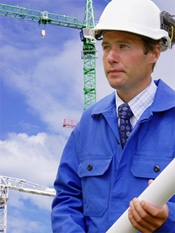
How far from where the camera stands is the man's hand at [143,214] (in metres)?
1.72

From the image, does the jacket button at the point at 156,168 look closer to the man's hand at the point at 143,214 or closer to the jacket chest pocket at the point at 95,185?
the jacket chest pocket at the point at 95,185

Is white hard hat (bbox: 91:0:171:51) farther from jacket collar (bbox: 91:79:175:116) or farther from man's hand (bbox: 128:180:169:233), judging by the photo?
man's hand (bbox: 128:180:169:233)

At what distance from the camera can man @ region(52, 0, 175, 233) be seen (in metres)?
2.29

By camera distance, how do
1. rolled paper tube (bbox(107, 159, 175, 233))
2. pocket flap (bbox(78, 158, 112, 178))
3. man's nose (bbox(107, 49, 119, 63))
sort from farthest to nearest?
pocket flap (bbox(78, 158, 112, 178))
man's nose (bbox(107, 49, 119, 63))
rolled paper tube (bbox(107, 159, 175, 233))

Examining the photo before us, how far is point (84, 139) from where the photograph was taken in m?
2.57

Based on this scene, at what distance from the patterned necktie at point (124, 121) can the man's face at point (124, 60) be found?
0.12 metres

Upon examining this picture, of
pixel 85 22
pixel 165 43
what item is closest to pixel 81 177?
pixel 165 43

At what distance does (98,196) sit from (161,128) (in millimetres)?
533

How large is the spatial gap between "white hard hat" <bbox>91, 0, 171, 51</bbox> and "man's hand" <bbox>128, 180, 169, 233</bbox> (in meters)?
1.01

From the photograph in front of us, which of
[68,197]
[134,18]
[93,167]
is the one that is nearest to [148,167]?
[93,167]

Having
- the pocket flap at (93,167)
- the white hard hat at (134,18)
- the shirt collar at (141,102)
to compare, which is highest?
the white hard hat at (134,18)

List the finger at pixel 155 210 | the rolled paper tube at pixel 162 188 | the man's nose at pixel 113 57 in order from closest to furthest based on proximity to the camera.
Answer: the rolled paper tube at pixel 162 188 → the finger at pixel 155 210 → the man's nose at pixel 113 57

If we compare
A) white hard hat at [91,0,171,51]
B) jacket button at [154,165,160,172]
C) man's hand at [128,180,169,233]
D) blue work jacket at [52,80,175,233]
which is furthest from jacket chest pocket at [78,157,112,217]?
white hard hat at [91,0,171,51]

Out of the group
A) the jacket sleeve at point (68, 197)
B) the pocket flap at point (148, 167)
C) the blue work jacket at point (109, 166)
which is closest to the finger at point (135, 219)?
the blue work jacket at point (109, 166)
